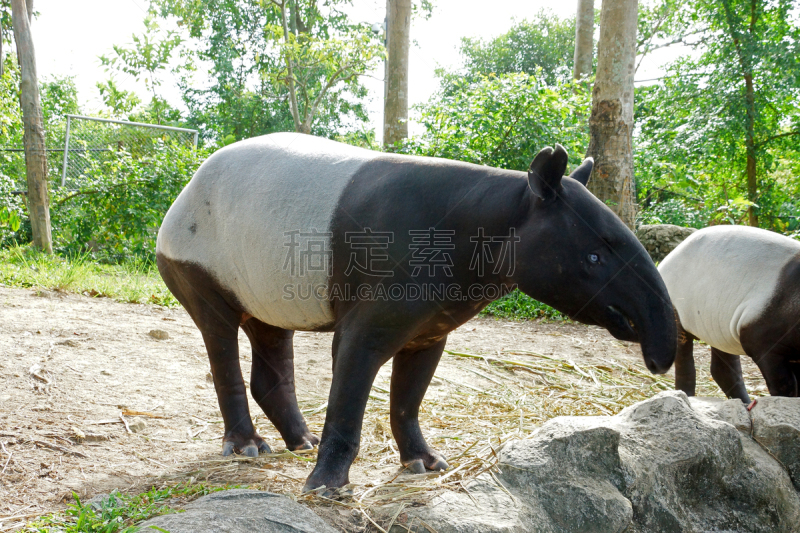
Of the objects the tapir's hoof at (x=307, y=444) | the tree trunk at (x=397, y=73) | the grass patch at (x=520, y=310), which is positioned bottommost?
the grass patch at (x=520, y=310)

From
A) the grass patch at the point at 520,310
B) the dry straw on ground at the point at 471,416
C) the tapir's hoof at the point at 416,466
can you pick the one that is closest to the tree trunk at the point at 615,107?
the grass patch at the point at 520,310

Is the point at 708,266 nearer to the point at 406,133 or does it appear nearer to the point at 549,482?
the point at 549,482

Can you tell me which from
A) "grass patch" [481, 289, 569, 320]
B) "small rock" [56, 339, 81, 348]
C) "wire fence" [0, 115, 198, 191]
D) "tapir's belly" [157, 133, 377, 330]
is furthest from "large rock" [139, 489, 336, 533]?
"wire fence" [0, 115, 198, 191]

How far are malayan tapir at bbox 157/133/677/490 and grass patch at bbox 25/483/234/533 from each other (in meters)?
0.53

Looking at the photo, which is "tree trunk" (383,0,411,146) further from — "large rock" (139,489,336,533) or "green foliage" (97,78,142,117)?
"green foliage" (97,78,142,117)

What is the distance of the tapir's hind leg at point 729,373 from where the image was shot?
452 centimetres

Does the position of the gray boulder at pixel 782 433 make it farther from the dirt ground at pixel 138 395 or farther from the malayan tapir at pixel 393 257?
the dirt ground at pixel 138 395

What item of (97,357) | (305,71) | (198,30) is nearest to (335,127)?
(198,30)

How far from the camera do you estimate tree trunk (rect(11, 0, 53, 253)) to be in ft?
Result: 31.5

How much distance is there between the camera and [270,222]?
2.76 meters

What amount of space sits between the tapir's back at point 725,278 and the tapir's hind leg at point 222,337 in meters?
2.95

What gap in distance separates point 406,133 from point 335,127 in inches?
566

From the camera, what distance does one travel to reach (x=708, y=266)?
4230 millimetres

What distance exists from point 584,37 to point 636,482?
10.9 metres
